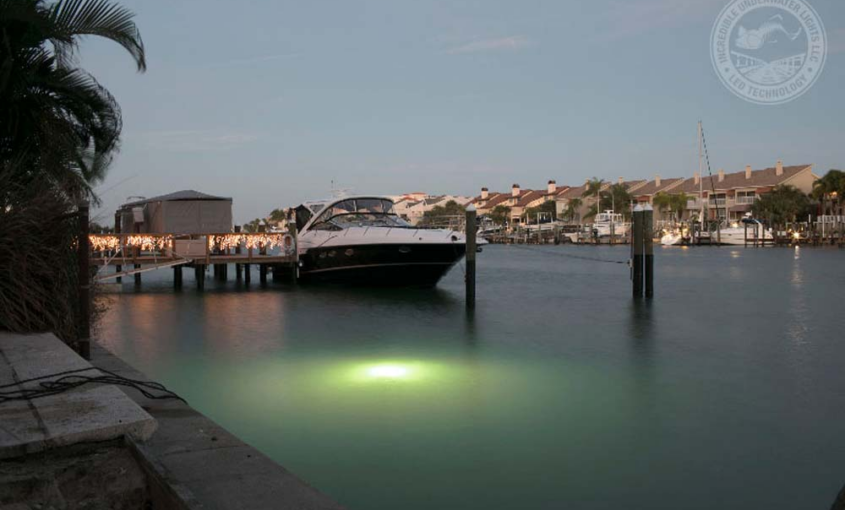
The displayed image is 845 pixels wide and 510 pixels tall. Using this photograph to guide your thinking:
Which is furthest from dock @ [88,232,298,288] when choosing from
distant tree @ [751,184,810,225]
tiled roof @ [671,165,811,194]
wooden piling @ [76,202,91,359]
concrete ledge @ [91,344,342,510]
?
distant tree @ [751,184,810,225]

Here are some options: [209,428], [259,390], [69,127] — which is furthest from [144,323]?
[209,428]

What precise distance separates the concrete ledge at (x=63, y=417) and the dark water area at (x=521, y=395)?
278 cm

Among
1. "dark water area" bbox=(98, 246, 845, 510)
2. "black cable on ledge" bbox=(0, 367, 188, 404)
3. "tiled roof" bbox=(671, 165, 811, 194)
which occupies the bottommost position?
"dark water area" bbox=(98, 246, 845, 510)

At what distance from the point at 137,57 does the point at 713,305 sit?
19909 millimetres

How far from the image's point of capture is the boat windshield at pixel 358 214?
1138 inches

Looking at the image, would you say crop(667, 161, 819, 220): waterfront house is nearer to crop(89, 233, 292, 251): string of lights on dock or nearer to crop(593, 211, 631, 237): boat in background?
crop(593, 211, 631, 237): boat in background

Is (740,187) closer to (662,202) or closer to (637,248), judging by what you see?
(662,202)

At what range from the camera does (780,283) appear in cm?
3672

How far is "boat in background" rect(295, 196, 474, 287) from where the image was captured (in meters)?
27.1

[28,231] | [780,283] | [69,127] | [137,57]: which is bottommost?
[780,283]

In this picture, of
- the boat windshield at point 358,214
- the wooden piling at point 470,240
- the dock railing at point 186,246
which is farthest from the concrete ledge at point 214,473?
the boat windshield at point 358,214

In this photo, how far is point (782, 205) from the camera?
9138cm

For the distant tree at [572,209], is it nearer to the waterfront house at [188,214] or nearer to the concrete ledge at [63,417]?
the waterfront house at [188,214]

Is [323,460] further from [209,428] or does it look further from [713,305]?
[713,305]
